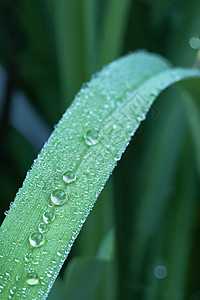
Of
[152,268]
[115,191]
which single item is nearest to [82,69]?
[115,191]

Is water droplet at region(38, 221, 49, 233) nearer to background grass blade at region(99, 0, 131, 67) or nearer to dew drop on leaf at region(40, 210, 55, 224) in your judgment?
dew drop on leaf at region(40, 210, 55, 224)

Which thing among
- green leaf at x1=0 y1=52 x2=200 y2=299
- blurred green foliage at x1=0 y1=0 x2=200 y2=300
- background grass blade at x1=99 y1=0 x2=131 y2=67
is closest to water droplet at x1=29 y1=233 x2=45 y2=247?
green leaf at x1=0 y1=52 x2=200 y2=299

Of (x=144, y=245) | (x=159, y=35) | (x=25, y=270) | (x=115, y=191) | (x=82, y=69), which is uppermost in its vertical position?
(x=159, y=35)

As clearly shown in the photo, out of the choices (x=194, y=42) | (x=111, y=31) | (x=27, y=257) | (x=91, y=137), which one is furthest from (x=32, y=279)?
(x=194, y=42)

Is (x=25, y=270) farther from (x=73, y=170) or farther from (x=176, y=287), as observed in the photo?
(x=176, y=287)

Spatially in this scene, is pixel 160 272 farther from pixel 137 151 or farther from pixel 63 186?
pixel 63 186

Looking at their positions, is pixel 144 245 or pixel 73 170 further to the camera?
pixel 144 245

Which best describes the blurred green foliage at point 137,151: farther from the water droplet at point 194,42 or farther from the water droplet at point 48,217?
the water droplet at point 48,217

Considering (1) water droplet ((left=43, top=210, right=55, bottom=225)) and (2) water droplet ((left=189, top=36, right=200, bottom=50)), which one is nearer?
(1) water droplet ((left=43, top=210, right=55, bottom=225))
